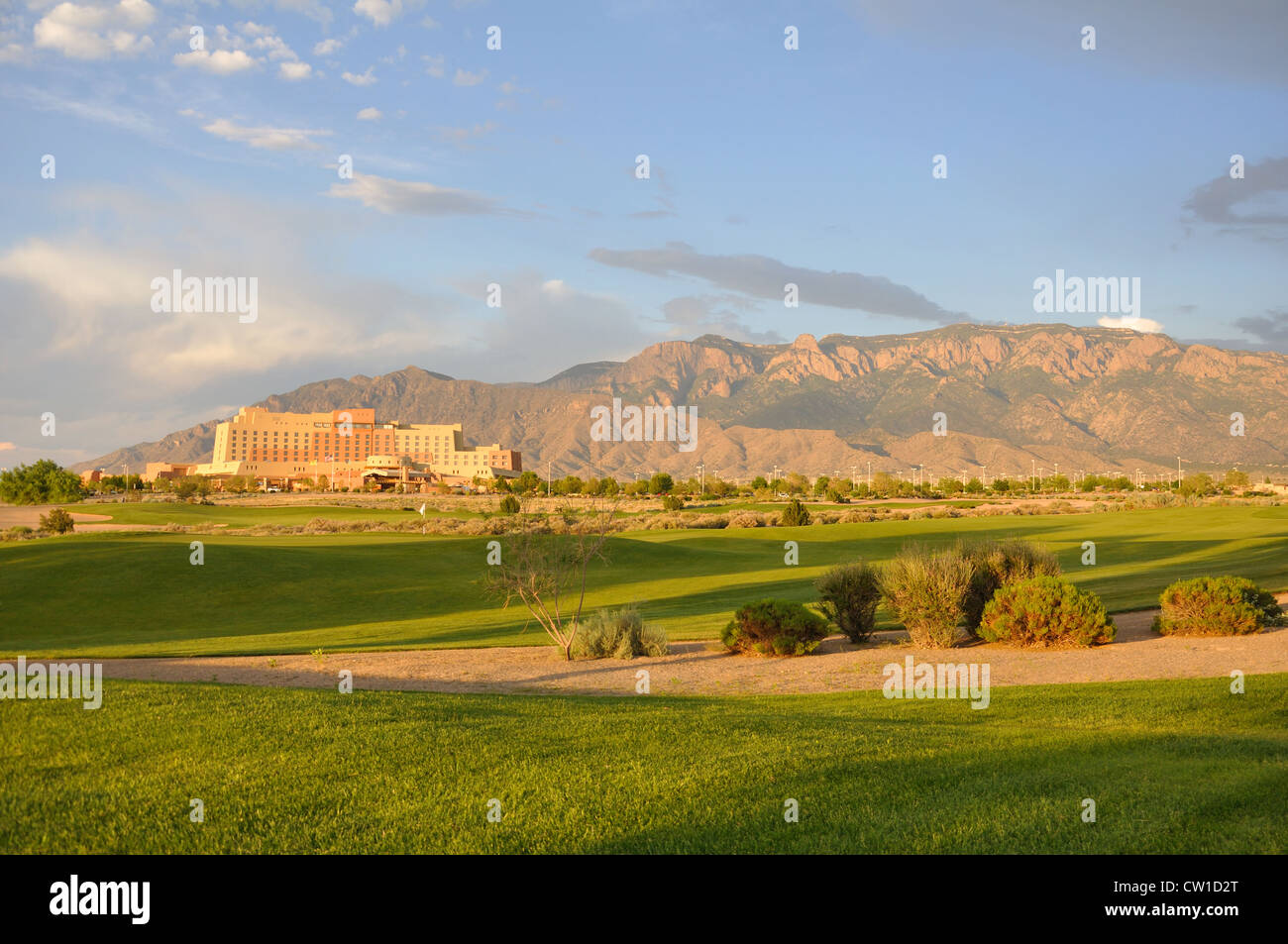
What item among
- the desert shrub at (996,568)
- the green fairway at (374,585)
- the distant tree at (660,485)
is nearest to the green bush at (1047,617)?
the desert shrub at (996,568)

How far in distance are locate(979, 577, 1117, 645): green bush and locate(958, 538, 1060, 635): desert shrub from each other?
1082 millimetres

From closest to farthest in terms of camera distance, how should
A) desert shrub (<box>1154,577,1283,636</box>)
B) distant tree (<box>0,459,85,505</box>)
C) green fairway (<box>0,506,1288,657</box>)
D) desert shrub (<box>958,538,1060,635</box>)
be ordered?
desert shrub (<box>1154,577,1283,636</box>), desert shrub (<box>958,538,1060,635</box>), green fairway (<box>0,506,1288,657</box>), distant tree (<box>0,459,85,505</box>)

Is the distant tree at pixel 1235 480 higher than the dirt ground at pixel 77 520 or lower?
higher

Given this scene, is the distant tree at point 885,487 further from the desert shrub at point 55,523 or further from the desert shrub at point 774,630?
the desert shrub at point 774,630

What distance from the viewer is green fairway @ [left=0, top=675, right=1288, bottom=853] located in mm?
5578

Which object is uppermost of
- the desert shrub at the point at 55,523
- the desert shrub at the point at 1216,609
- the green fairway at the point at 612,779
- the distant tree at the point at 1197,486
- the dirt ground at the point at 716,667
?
the distant tree at the point at 1197,486

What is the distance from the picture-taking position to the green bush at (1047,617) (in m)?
17.7

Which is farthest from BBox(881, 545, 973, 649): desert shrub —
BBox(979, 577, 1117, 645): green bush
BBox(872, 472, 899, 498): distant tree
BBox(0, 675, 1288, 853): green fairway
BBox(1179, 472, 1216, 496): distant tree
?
BBox(872, 472, 899, 498): distant tree

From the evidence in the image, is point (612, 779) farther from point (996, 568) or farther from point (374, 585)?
point (374, 585)

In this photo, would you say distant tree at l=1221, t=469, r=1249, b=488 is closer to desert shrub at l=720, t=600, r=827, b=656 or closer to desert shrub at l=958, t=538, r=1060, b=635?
desert shrub at l=958, t=538, r=1060, b=635

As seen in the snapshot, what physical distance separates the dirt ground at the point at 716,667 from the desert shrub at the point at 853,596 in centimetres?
56
